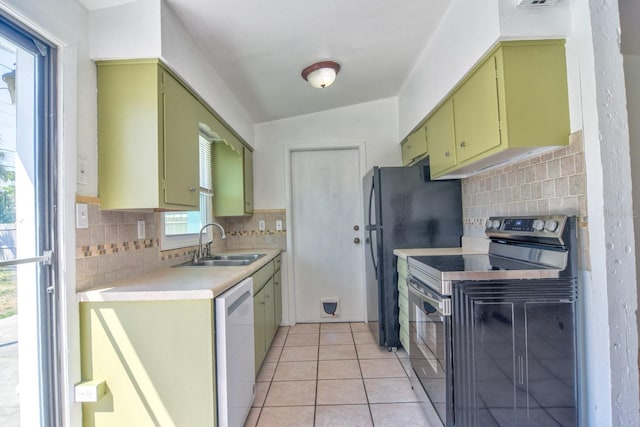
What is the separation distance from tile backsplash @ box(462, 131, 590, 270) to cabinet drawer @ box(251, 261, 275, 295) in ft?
5.47

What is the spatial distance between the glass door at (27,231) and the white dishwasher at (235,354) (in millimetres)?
688

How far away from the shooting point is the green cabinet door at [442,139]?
2.16m

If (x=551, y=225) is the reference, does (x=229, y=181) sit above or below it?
above

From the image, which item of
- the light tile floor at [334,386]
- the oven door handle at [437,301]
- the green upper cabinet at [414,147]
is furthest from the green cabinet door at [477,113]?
the light tile floor at [334,386]

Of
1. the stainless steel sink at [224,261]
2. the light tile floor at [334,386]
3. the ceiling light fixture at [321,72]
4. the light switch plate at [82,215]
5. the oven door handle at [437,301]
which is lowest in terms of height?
the light tile floor at [334,386]

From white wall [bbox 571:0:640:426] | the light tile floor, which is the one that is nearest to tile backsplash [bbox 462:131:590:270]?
white wall [bbox 571:0:640:426]

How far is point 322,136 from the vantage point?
11.8 ft

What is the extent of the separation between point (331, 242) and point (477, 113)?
2.17 m

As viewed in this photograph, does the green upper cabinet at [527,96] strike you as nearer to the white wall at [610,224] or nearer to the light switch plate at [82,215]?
the white wall at [610,224]

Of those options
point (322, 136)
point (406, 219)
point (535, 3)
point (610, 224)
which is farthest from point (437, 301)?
point (322, 136)

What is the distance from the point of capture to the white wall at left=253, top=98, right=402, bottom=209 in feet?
11.7

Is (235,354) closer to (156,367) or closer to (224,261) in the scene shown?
(156,367)

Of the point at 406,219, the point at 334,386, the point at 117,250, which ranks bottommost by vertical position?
the point at 334,386

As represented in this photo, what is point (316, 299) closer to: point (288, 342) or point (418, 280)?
point (288, 342)
